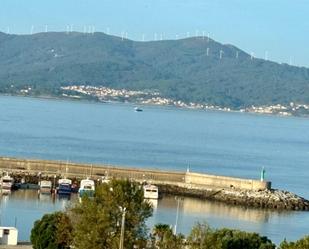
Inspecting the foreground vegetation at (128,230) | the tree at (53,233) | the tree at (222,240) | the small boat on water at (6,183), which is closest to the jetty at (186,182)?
the small boat on water at (6,183)

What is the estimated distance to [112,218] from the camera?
1891cm

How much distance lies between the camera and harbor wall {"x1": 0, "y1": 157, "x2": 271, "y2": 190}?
42250 millimetres

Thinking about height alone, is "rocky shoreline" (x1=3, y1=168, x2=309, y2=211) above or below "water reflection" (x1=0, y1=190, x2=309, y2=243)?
above

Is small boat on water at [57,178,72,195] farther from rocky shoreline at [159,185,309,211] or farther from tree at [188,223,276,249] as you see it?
tree at [188,223,276,249]

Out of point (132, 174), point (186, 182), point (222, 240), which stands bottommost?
point (222, 240)

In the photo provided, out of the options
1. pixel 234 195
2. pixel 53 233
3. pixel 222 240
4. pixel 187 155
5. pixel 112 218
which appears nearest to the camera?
pixel 112 218

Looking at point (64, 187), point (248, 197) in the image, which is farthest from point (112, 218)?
point (248, 197)

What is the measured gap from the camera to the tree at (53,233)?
2114cm

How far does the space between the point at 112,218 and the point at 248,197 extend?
854 inches

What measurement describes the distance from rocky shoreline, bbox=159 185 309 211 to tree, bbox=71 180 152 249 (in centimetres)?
2032

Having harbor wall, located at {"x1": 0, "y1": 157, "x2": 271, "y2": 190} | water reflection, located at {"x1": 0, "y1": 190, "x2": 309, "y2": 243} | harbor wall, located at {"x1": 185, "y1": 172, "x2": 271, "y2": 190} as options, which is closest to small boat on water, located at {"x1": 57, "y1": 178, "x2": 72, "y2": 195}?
water reflection, located at {"x1": 0, "y1": 190, "x2": 309, "y2": 243}

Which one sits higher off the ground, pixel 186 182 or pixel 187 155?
pixel 187 155

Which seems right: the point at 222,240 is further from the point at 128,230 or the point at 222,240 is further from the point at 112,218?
the point at 112,218

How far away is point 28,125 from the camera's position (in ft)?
303
